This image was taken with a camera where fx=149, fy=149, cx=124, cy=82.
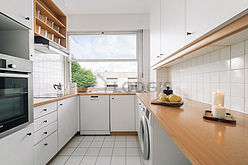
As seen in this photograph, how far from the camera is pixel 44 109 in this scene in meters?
1.75

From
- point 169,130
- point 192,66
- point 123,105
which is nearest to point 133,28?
point 123,105

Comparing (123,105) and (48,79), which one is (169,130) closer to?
(123,105)

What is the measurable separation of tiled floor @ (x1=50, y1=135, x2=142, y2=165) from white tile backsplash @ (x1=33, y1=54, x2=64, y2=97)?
1.07m

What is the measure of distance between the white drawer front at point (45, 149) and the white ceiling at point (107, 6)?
2.50m

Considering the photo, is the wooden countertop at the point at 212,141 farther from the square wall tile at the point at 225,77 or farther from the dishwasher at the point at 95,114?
the dishwasher at the point at 95,114

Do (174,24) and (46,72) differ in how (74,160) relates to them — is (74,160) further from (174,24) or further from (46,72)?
(174,24)

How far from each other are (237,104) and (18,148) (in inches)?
70.4

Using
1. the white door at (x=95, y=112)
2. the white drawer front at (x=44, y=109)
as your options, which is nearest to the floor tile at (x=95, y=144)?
the white door at (x=95, y=112)

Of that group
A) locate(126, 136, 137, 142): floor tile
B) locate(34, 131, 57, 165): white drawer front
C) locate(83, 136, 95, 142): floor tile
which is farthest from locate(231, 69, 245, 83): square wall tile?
locate(83, 136, 95, 142): floor tile

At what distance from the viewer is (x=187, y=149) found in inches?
19.7

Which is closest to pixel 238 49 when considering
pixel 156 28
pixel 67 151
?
pixel 156 28

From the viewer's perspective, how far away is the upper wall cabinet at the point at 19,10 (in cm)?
113

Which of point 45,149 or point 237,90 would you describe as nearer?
point 237,90

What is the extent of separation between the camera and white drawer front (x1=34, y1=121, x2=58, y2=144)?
1.60m
